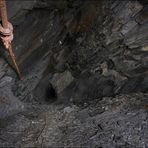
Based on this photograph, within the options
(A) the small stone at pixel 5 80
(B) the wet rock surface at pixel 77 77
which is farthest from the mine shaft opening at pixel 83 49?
(A) the small stone at pixel 5 80

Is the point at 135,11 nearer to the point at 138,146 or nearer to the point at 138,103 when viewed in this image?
the point at 138,103

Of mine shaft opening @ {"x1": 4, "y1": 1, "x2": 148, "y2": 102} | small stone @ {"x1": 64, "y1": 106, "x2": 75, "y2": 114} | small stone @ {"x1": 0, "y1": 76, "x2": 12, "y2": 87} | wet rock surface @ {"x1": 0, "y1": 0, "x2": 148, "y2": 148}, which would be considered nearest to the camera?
wet rock surface @ {"x1": 0, "y1": 0, "x2": 148, "y2": 148}

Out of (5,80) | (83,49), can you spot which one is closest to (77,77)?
(83,49)

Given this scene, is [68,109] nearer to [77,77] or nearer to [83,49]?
[77,77]

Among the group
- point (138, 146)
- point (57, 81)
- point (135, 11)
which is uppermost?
point (135, 11)

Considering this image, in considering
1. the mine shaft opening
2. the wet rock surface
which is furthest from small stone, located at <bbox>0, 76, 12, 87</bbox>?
the mine shaft opening

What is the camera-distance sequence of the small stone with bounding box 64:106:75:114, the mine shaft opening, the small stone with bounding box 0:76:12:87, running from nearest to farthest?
the small stone with bounding box 64:106:75:114 → the mine shaft opening → the small stone with bounding box 0:76:12:87

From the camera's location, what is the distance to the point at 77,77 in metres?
4.79

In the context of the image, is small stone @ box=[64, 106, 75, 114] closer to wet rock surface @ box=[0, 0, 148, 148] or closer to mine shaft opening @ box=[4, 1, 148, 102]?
wet rock surface @ box=[0, 0, 148, 148]

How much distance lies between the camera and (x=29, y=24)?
538 cm

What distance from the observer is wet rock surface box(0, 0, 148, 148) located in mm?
3844

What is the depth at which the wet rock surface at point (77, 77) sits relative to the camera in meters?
3.84

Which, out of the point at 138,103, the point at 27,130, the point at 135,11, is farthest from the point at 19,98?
the point at 135,11

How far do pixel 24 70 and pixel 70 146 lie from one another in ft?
5.82
